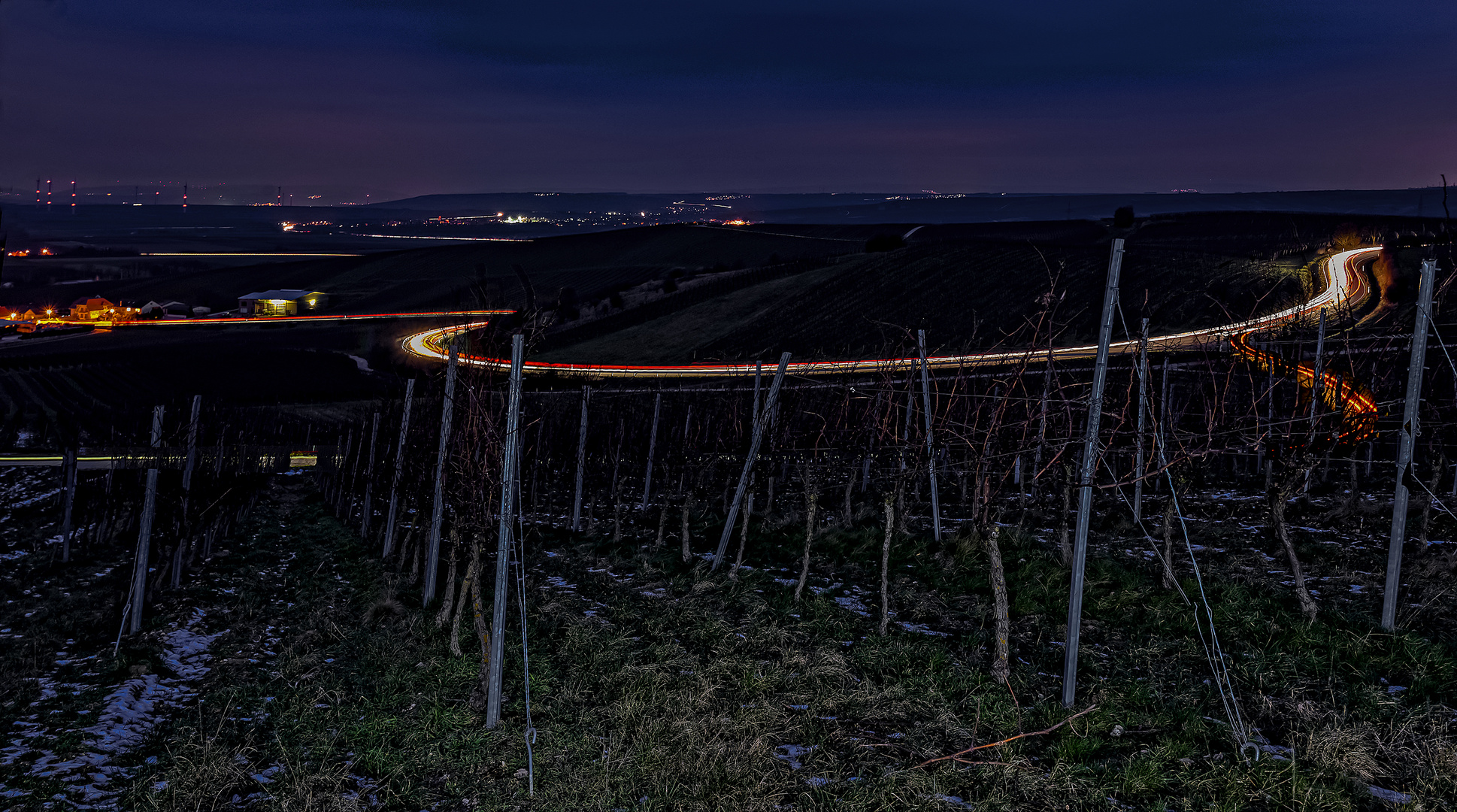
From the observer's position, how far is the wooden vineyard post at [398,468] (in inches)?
560

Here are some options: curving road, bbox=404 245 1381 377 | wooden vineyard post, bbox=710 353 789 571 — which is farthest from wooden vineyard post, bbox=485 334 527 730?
curving road, bbox=404 245 1381 377

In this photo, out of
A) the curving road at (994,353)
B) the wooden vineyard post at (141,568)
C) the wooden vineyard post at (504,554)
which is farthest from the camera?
the curving road at (994,353)

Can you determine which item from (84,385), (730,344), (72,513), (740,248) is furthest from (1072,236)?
(72,513)

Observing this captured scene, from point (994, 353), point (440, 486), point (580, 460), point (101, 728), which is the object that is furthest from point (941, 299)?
point (101, 728)

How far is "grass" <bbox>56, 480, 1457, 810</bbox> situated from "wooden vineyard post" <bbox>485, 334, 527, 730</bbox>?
0.78ft

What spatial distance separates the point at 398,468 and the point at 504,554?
738 centimetres

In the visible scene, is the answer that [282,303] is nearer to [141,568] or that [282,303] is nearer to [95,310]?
[95,310]

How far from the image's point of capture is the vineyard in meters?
6.59

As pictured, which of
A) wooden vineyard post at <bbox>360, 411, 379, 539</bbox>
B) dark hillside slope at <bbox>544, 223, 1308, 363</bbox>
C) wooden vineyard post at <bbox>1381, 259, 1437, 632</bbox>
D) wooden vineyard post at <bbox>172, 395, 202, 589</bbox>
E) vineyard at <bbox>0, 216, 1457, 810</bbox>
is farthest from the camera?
dark hillside slope at <bbox>544, 223, 1308, 363</bbox>

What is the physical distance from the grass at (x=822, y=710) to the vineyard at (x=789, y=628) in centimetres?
3

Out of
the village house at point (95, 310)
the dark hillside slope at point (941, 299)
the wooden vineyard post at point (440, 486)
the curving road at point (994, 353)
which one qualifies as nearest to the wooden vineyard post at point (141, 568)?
the wooden vineyard post at point (440, 486)

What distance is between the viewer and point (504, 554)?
299 inches

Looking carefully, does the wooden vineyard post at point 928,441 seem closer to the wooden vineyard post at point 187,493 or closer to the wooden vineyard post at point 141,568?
the wooden vineyard post at point 141,568

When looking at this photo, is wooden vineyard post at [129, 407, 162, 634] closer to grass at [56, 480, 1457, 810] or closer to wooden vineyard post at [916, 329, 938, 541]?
grass at [56, 480, 1457, 810]
